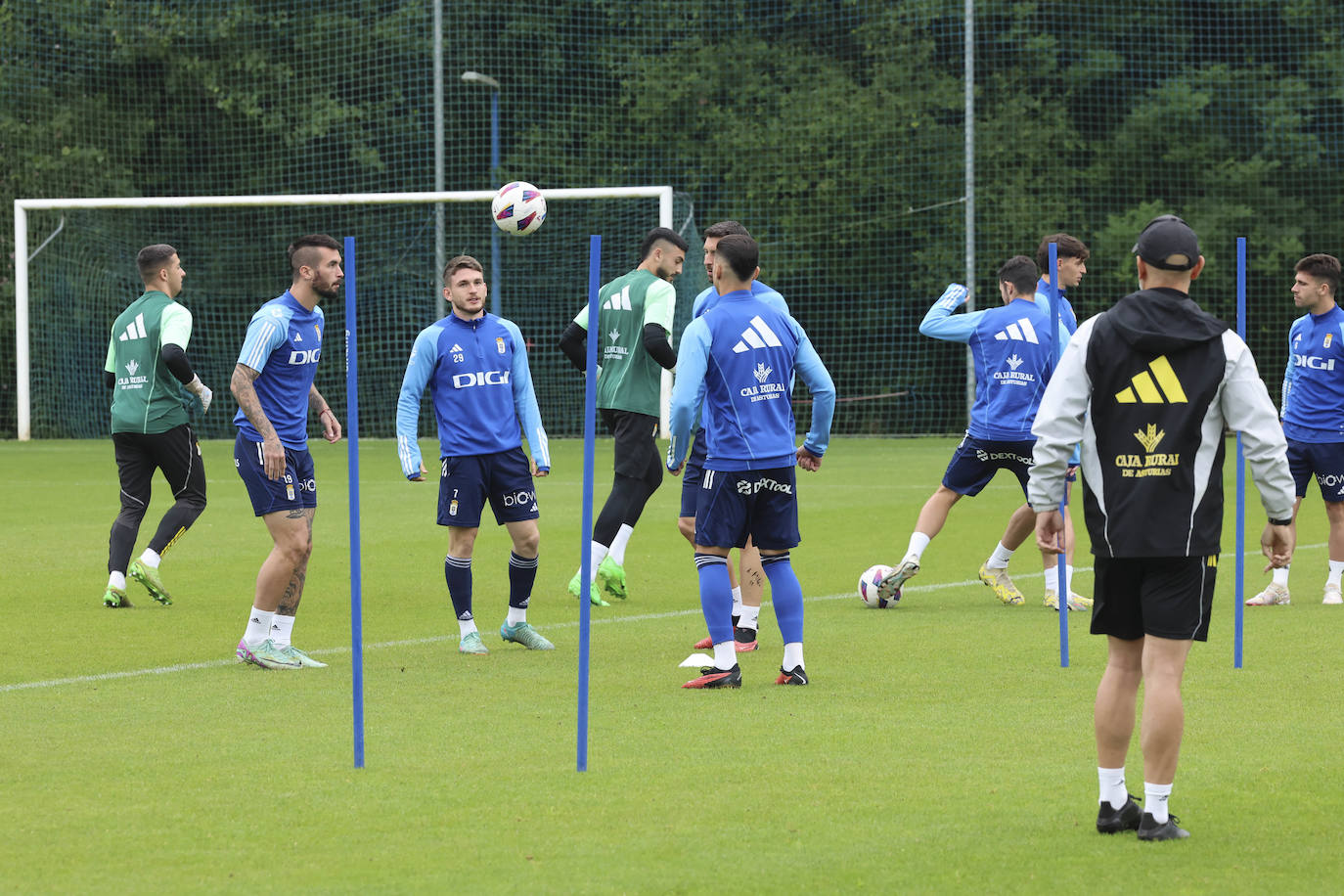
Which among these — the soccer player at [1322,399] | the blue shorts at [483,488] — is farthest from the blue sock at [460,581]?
the soccer player at [1322,399]

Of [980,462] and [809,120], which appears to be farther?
[809,120]

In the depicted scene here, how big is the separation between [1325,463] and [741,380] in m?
4.88

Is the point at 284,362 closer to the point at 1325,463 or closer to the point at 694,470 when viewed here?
the point at 694,470

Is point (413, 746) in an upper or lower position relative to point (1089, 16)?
lower

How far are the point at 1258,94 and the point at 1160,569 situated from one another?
3233 cm

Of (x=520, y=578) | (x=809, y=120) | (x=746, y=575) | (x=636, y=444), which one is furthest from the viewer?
(x=809, y=120)

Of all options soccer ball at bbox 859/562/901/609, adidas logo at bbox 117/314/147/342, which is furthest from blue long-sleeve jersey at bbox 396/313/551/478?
adidas logo at bbox 117/314/147/342

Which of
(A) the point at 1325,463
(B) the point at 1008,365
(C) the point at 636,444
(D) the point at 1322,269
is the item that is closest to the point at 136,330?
(C) the point at 636,444

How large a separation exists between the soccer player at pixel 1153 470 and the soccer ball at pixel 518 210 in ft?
21.1

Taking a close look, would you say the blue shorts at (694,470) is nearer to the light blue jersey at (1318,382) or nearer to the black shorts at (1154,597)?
the light blue jersey at (1318,382)

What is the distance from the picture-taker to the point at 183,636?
9.64 meters

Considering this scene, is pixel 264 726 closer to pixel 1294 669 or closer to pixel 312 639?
pixel 312 639

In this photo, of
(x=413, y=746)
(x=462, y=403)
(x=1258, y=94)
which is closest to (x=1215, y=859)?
(x=413, y=746)

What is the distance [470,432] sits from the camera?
894 cm
